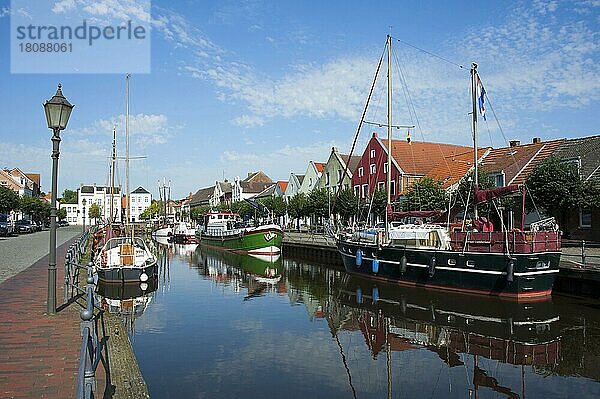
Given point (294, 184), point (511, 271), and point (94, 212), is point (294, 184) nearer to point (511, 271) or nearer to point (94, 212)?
point (511, 271)

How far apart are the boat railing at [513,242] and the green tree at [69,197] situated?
16936 cm

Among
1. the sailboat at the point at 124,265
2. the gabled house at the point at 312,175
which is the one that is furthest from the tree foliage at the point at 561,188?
Answer: the gabled house at the point at 312,175

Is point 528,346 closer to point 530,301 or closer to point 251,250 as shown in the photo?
point 530,301

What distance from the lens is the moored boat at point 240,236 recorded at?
4469 centimetres

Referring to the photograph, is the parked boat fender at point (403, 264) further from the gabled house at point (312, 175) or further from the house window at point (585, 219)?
the gabled house at point (312, 175)

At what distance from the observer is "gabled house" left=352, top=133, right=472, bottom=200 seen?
51.2 m

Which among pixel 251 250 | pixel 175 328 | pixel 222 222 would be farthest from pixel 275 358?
pixel 222 222

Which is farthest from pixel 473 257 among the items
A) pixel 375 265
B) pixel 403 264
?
pixel 375 265

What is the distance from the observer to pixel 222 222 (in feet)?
191

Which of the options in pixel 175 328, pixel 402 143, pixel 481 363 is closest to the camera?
pixel 481 363

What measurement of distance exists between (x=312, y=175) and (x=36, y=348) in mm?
64336

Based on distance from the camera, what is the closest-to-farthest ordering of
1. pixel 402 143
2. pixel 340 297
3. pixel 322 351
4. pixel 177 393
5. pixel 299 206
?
pixel 177 393 < pixel 322 351 < pixel 340 297 < pixel 402 143 < pixel 299 206

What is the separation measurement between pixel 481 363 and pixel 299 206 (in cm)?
4919

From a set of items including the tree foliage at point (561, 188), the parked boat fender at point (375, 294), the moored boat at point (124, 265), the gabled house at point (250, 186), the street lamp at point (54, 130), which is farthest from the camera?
the gabled house at point (250, 186)
